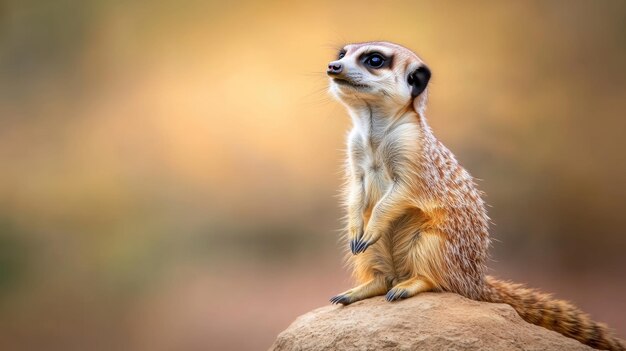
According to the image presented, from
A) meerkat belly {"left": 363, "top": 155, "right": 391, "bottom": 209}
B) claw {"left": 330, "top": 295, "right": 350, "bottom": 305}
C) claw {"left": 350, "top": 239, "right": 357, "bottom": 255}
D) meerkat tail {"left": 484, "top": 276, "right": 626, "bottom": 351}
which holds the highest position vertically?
meerkat belly {"left": 363, "top": 155, "right": 391, "bottom": 209}

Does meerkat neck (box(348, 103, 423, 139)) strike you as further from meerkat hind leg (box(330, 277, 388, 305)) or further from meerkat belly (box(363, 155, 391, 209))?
meerkat hind leg (box(330, 277, 388, 305))

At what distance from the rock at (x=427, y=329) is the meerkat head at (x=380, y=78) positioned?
1.98 ft

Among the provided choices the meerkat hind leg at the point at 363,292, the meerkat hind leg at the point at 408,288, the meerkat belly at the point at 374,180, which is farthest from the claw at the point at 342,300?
the meerkat belly at the point at 374,180

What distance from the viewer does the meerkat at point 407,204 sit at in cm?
238

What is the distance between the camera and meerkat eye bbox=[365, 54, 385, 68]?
242cm

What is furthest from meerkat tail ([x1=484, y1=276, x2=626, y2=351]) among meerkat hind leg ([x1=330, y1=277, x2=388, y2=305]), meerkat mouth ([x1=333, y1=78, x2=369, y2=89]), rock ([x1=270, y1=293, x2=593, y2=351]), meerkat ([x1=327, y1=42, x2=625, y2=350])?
meerkat mouth ([x1=333, y1=78, x2=369, y2=89])

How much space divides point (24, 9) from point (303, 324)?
9.44 ft

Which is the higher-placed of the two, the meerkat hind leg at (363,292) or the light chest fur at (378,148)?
the light chest fur at (378,148)

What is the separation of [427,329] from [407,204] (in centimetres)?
38

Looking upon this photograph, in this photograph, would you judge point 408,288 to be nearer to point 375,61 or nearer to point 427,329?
point 427,329

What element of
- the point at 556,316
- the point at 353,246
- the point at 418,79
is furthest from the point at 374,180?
the point at 556,316

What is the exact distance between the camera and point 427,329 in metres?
2.20

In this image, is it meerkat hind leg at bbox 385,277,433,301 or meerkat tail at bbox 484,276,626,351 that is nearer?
meerkat hind leg at bbox 385,277,433,301

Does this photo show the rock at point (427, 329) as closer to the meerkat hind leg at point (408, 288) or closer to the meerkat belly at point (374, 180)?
the meerkat hind leg at point (408, 288)
